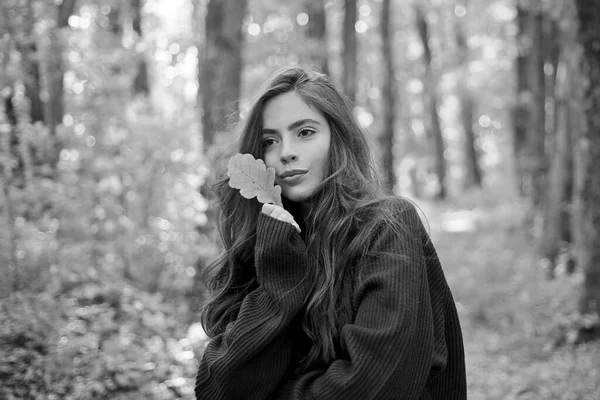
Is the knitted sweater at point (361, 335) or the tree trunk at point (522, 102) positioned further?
the tree trunk at point (522, 102)

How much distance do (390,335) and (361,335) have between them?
0.10 meters

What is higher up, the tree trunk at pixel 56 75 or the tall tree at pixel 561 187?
the tree trunk at pixel 56 75

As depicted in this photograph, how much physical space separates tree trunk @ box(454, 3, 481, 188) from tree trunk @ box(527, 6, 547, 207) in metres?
10.7

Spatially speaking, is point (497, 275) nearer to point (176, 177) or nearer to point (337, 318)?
point (176, 177)

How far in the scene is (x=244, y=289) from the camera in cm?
292

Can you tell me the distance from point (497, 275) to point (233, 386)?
9878 millimetres

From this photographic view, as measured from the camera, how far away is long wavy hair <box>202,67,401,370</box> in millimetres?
2557

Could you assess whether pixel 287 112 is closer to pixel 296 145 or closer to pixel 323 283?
pixel 296 145

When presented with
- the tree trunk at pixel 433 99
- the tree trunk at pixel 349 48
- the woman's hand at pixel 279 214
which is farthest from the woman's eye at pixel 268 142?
the tree trunk at pixel 433 99

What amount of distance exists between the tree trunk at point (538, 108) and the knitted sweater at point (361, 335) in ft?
39.5

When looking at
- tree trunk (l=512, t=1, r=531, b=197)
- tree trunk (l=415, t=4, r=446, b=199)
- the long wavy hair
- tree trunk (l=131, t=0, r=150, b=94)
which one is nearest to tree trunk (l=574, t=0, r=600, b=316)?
the long wavy hair

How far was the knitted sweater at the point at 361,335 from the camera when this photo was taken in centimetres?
228

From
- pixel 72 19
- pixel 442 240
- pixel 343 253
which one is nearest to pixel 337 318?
pixel 343 253

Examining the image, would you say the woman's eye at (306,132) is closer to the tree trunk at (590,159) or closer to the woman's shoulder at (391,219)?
the woman's shoulder at (391,219)
